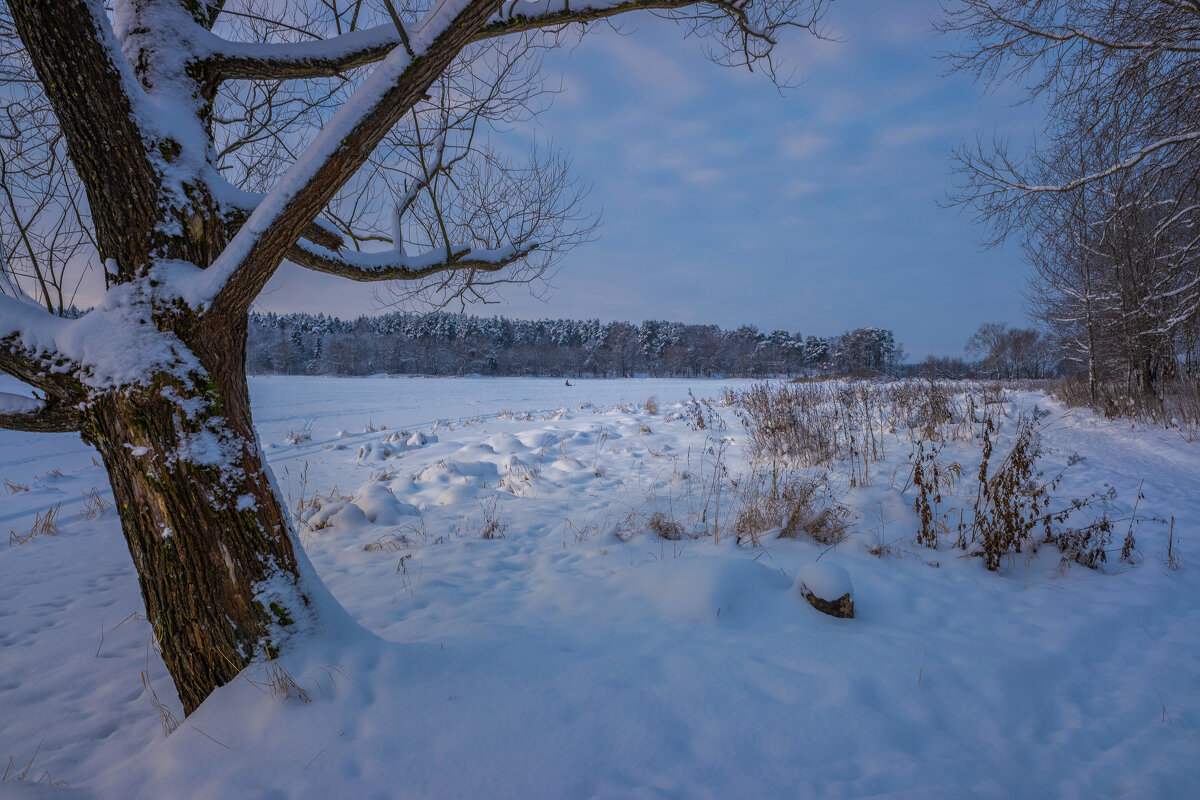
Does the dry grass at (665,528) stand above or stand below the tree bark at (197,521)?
below

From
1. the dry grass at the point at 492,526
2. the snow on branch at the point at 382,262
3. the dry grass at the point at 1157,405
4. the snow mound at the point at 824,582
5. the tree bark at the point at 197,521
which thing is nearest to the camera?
the tree bark at the point at 197,521

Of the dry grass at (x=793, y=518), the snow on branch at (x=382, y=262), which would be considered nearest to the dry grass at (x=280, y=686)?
the snow on branch at (x=382, y=262)

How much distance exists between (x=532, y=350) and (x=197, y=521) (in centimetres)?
6583

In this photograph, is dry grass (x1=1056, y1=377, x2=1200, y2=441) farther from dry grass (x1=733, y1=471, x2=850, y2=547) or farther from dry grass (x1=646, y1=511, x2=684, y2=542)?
dry grass (x1=646, y1=511, x2=684, y2=542)

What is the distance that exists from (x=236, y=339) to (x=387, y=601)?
1644mm

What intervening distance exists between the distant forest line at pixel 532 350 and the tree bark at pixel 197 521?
175 feet

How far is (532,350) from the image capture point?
66625 millimetres

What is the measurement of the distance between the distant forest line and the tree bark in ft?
175

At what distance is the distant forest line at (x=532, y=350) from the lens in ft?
193

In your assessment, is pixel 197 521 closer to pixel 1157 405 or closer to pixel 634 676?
pixel 634 676

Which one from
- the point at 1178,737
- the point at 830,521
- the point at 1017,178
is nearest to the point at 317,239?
the point at 830,521

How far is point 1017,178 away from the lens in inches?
193

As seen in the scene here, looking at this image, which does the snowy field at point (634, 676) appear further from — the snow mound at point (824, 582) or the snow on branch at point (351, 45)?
the snow on branch at point (351, 45)

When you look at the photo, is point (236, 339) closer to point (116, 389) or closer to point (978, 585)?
point (116, 389)
